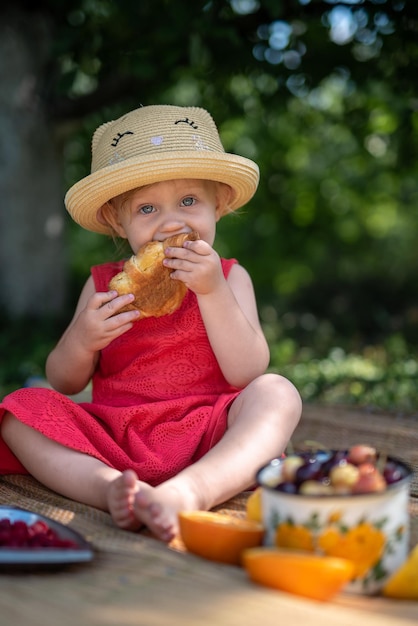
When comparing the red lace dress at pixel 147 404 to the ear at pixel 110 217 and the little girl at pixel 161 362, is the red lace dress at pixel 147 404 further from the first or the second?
the ear at pixel 110 217

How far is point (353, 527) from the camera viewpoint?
1.61 m

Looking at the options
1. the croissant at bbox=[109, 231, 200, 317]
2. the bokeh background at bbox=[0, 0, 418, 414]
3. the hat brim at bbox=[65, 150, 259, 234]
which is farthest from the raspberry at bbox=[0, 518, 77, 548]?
the bokeh background at bbox=[0, 0, 418, 414]

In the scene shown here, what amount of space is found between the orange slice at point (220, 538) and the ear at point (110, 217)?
4.00ft

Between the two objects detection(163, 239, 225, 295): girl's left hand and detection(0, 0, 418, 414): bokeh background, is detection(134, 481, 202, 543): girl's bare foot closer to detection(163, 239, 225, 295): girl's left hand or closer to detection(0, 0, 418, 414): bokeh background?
detection(163, 239, 225, 295): girl's left hand

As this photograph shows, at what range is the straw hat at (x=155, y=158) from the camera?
2.44 m

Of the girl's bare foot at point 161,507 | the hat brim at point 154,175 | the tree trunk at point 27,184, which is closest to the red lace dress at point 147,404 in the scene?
the hat brim at point 154,175

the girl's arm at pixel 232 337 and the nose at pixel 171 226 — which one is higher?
the nose at pixel 171 226

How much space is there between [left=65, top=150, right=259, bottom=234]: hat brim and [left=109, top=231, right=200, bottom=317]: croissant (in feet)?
0.64

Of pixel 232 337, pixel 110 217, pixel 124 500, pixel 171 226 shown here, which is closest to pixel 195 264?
pixel 171 226

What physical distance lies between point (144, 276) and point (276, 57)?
3151 mm

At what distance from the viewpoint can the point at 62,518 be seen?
211 cm

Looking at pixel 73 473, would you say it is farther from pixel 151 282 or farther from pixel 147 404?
pixel 151 282

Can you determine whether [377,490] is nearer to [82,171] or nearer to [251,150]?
[82,171]

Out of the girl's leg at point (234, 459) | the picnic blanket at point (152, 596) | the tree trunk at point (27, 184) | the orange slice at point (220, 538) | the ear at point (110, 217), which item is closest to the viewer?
the picnic blanket at point (152, 596)
